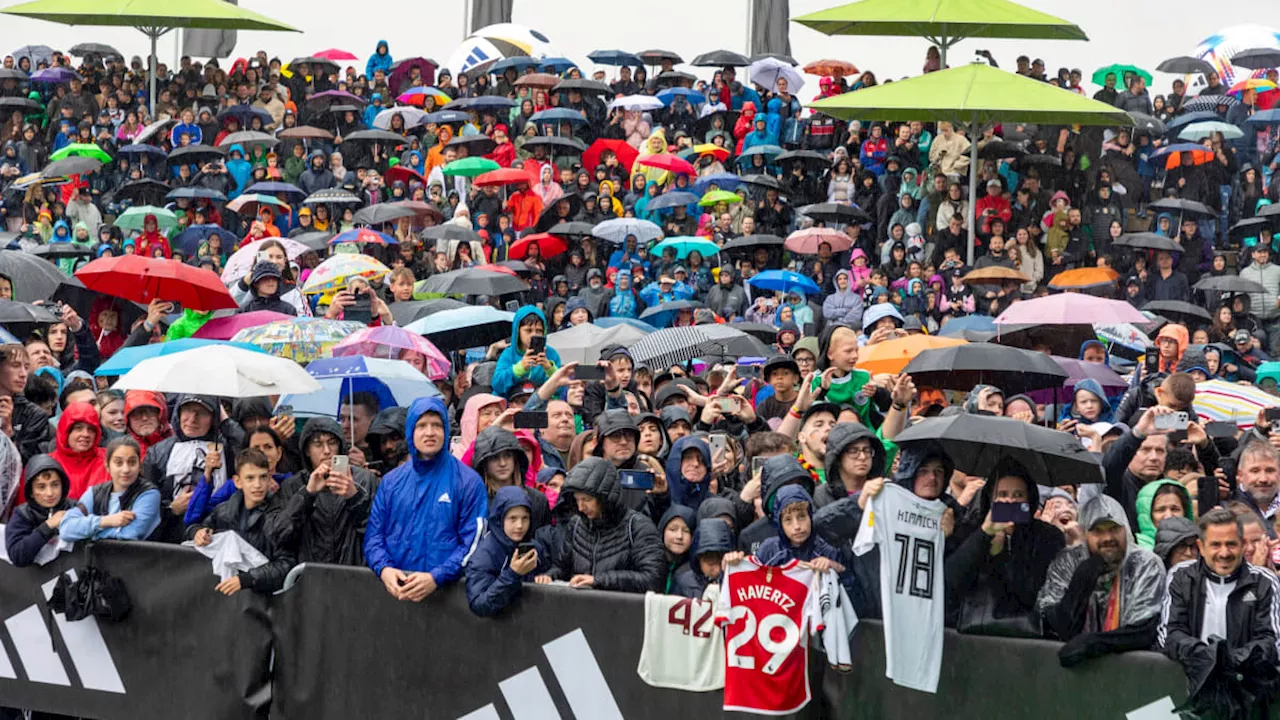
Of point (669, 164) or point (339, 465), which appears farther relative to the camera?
point (669, 164)

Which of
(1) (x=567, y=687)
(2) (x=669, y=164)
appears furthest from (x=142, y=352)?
(2) (x=669, y=164)

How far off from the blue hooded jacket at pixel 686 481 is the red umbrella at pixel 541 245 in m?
10.7

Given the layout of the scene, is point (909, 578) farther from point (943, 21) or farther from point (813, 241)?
point (943, 21)

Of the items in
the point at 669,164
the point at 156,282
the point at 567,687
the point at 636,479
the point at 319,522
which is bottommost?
the point at 567,687

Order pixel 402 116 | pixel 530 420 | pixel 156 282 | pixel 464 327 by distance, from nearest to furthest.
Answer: pixel 530 420 < pixel 156 282 < pixel 464 327 < pixel 402 116

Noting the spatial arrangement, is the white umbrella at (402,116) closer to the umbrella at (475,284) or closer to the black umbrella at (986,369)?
the umbrella at (475,284)

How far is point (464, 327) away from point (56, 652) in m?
5.54

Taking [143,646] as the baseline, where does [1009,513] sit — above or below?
above

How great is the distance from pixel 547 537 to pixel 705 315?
322 inches

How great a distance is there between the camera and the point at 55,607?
31.2 feet

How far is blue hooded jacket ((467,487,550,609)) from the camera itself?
337 inches

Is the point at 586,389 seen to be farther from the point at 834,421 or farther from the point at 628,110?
the point at 628,110

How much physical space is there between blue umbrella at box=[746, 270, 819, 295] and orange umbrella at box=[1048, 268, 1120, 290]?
2.22 meters

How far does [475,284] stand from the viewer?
55.4 ft
